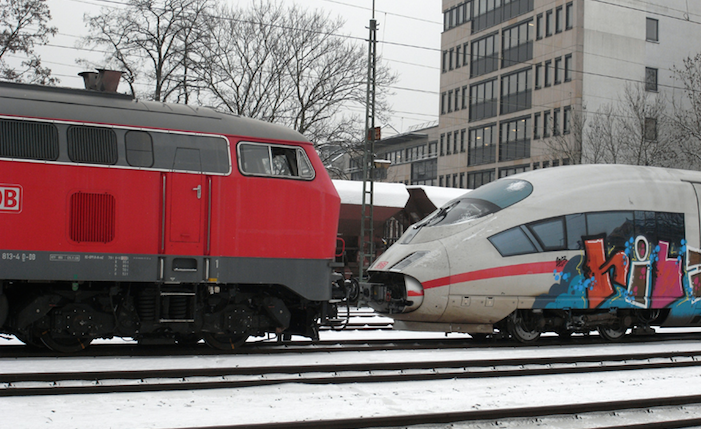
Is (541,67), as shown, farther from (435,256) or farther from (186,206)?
(186,206)

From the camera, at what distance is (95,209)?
889 cm

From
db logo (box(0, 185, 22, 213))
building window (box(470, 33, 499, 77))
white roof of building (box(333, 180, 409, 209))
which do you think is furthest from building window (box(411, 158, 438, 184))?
db logo (box(0, 185, 22, 213))

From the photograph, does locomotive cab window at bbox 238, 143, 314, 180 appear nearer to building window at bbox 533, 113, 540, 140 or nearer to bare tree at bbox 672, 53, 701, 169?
bare tree at bbox 672, 53, 701, 169

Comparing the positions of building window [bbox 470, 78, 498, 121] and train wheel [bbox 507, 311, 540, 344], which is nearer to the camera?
train wheel [bbox 507, 311, 540, 344]

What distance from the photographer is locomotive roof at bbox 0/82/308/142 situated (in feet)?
28.8

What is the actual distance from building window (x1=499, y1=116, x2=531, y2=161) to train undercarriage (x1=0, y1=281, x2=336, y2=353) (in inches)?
1594

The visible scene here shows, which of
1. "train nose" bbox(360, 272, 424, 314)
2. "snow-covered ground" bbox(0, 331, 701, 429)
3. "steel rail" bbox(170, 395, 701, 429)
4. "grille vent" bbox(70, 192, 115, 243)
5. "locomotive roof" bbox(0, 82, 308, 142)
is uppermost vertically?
"locomotive roof" bbox(0, 82, 308, 142)

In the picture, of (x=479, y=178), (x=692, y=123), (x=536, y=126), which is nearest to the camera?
(x=692, y=123)

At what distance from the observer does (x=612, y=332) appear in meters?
12.2

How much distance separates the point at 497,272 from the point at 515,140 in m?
39.9

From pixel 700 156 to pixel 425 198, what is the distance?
48.4 ft

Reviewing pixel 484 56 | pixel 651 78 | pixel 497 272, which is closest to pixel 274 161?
pixel 497 272

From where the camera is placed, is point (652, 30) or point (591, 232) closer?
point (591, 232)

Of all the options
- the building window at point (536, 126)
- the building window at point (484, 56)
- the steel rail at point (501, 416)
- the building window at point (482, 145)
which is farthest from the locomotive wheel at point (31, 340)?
the building window at point (484, 56)
